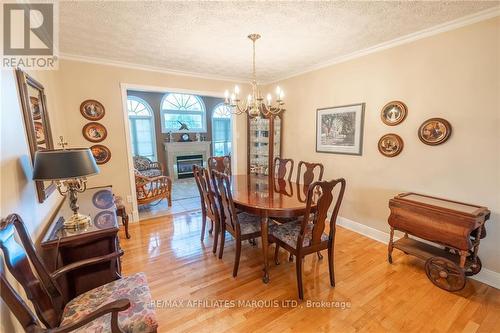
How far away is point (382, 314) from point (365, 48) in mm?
2846

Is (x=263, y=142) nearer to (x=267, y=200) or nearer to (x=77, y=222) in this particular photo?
(x=267, y=200)

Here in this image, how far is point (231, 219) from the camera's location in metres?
2.25

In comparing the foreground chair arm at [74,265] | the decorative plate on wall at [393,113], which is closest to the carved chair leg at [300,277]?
the foreground chair arm at [74,265]

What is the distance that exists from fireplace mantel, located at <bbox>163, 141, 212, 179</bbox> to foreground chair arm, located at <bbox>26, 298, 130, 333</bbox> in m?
5.97

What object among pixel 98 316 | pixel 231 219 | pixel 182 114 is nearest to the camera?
pixel 98 316

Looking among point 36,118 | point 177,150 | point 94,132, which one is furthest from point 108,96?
point 177,150

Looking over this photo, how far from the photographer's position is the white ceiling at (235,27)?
181 centimetres

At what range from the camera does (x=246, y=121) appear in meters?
4.45

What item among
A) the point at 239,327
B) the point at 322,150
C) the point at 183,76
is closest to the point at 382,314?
the point at 239,327

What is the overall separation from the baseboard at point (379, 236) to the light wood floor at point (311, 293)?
0.07 m

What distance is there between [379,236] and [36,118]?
3.81 m

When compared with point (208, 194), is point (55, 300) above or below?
below

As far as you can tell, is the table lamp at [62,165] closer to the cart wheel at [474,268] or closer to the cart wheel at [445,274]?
the cart wheel at [445,274]

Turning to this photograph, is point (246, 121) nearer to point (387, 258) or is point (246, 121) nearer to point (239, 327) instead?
point (387, 258)
